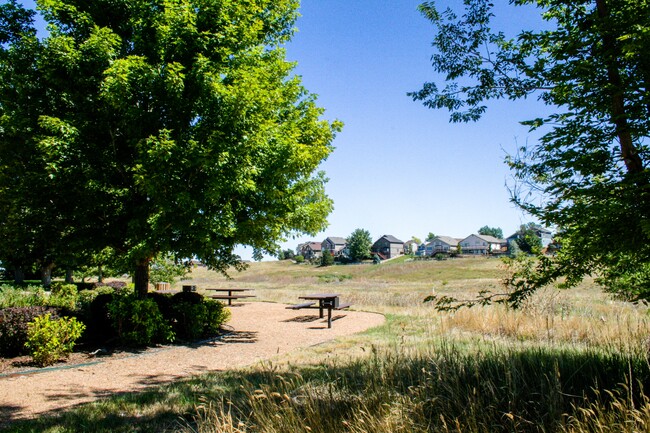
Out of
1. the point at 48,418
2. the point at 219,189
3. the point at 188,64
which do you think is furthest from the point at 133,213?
the point at 48,418

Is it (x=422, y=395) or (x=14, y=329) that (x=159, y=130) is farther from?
(x=422, y=395)

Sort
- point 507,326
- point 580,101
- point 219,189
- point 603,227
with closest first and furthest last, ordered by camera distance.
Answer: point 603,227
point 580,101
point 219,189
point 507,326

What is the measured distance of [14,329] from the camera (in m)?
8.80

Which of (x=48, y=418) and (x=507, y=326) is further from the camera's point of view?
(x=507, y=326)

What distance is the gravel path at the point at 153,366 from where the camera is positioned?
6.43m

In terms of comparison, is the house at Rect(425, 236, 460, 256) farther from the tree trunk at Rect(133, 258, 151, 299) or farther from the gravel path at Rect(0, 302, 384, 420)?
the tree trunk at Rect(133, 258, 151, 299)

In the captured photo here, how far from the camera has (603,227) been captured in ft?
13.8

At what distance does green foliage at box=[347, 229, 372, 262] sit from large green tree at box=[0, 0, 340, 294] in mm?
77504

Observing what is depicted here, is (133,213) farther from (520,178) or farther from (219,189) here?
(520,178)

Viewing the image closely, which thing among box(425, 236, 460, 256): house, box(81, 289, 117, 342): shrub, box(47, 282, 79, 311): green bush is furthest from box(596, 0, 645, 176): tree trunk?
box(425, 236, 460, 256): house

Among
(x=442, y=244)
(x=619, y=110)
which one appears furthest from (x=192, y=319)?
(x=442, y=244)

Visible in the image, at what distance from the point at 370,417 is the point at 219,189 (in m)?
6.60

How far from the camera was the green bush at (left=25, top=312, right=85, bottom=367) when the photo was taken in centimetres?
838

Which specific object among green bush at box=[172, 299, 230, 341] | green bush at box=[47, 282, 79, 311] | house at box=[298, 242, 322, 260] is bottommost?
green bush at box=[172, 299, 230, 341]
